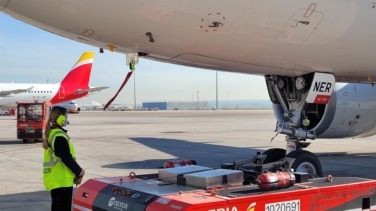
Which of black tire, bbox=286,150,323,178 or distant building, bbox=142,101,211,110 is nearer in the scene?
black tire, bbox=286,150,323,178

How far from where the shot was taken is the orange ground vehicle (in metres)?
20.5

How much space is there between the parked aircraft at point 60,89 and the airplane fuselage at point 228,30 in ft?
143

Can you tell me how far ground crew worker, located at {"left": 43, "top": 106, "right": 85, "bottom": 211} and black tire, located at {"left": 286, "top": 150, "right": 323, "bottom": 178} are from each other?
3234 mm

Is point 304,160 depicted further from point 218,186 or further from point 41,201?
point 41,201

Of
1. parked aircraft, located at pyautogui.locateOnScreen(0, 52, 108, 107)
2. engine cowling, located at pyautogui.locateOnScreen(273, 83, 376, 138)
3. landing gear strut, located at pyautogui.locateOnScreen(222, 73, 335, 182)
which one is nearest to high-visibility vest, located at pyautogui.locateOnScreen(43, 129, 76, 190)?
landing gear strut, located at pyautogui.locateOnScreen(222, 73, 335, 182)

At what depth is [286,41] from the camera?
263 inches

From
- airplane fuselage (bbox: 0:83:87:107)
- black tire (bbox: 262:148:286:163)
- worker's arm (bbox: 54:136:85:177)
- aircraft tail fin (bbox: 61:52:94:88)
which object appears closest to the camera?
worker's arm (bbox: 54:136:85:177)

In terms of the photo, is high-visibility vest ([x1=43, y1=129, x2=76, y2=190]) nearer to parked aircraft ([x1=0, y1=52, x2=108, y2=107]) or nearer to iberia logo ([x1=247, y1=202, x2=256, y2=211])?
iberia logo ([x1=247, y1=202, x2=256, y2=211])

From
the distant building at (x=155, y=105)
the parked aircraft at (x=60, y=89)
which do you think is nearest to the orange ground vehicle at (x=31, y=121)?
the parked aircraft at (x=60, y=89)

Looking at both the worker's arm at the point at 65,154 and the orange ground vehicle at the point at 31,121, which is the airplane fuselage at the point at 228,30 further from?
the orange ground vehicle at the point at 31,121

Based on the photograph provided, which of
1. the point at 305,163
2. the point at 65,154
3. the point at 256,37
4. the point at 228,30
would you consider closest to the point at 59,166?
the point at 65,154

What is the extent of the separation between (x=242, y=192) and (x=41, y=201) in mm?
4083

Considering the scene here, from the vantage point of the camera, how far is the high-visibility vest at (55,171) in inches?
217

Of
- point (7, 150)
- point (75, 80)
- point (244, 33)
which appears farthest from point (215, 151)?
point (75, 80)
